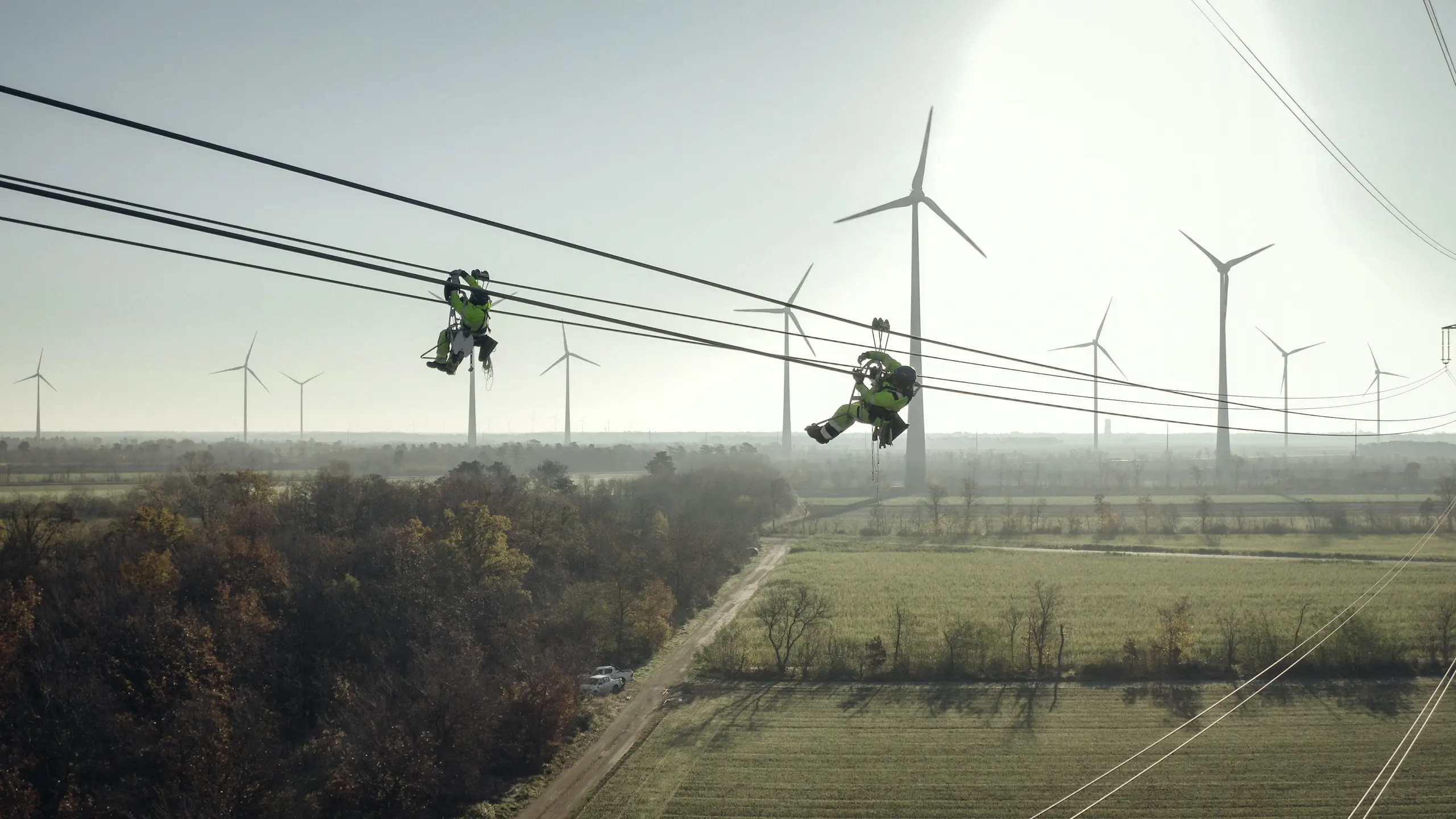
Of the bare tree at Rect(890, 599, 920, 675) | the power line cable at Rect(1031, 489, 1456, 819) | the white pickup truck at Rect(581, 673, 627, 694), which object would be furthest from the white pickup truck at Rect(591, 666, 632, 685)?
the power line cable at Rect(1031, 489, 1456, 819)

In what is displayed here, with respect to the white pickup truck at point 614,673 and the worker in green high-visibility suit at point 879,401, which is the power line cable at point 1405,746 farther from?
the white pickup truck at point 614,673

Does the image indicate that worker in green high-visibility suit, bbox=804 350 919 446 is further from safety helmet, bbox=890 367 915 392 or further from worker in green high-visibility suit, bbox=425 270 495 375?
worker in green high-visibility suit, bbox=425 270 495 375

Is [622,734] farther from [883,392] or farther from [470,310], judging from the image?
[470,310]

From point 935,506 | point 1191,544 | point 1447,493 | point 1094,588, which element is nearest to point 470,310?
point 1094,588

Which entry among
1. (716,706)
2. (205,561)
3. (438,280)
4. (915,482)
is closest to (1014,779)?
(716,706)

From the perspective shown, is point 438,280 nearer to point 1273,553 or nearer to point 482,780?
point 482,780

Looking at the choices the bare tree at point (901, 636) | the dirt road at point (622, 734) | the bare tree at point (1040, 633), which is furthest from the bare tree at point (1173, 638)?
the dirt road at point (622, 734)
